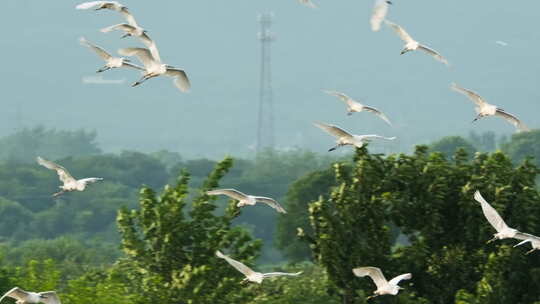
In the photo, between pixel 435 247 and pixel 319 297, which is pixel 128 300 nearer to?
pixel 435 247

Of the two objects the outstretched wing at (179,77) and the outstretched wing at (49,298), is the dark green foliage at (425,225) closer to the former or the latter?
the outstretched wing at (179,77)

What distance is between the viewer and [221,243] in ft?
95.3

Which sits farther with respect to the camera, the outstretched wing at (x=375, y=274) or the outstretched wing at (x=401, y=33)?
the outstretched wing at (x=401, y=33)

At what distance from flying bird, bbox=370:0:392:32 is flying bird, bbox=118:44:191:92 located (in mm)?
3923

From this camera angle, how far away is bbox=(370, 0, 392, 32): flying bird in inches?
941

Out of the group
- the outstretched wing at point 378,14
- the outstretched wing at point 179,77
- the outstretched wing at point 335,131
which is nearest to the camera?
the outstretched wing at point 179,77

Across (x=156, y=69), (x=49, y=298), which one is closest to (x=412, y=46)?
(x=156, y=69)

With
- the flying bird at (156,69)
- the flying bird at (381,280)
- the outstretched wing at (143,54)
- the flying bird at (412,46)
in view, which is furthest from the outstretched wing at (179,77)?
the flying bird at (381,280)

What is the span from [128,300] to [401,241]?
5353 inches

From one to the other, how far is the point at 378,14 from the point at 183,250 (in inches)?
310

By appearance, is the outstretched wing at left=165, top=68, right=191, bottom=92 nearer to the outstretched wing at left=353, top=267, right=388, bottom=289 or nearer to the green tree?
the outstretched wing at left=353, top=267, right=388, bottom=289

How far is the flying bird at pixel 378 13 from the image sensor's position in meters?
23.9

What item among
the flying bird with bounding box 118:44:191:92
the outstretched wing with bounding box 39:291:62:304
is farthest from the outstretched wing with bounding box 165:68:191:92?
the outstretched wing with bounding box 39:291:62:304

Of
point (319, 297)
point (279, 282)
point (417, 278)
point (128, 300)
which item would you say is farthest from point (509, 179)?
point (279, 282)
